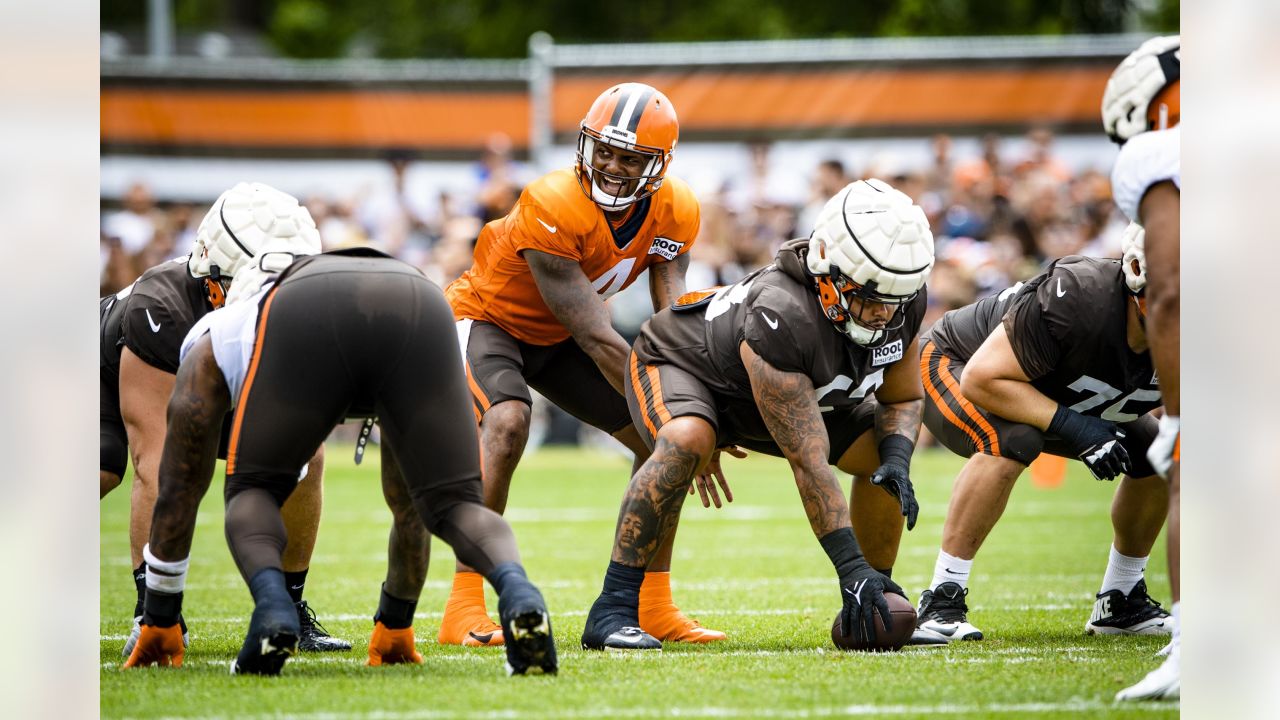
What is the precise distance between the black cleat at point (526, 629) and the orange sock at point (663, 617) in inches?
50.5

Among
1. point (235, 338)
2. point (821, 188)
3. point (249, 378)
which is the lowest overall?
point (249, 378)

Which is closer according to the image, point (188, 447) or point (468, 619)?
point (188, 447)

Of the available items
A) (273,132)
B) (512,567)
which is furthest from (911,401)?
(273,132)

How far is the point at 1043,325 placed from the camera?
19.3 ft

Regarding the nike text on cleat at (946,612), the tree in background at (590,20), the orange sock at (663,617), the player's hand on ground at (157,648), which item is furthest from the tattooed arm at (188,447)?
the tree in background at (590,20)

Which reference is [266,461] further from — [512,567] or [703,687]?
[703,687]

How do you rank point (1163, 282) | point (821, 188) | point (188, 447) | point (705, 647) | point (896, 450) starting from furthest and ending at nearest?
point (821, 188)
point (705, 647)
point (896, 450)
point (188, 447)
point (1163, 282)

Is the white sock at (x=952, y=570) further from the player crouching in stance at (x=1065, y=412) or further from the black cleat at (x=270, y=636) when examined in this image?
the black cleat at (x=270, y=636)

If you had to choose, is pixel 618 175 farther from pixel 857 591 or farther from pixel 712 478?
pixel 857 591

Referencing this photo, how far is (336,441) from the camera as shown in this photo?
1708cm

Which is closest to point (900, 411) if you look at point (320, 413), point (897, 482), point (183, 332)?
point (897, 482)

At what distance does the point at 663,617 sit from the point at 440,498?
1618 mm

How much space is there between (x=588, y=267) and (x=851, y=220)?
4.74 feet

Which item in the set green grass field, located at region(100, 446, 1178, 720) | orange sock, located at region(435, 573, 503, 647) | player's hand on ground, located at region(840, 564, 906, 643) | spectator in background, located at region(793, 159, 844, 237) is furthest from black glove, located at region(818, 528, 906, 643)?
spectator in background, located at region(793, 159, 844, 237)
